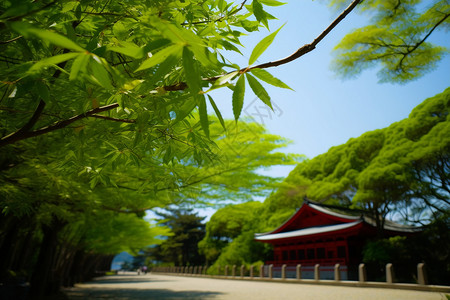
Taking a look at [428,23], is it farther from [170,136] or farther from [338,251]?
[338,251]

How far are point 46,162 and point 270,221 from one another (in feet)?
77.5

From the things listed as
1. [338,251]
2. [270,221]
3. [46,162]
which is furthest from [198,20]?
[270,221]

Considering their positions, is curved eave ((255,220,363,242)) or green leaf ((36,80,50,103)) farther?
curved eave ((255,220,363,242))

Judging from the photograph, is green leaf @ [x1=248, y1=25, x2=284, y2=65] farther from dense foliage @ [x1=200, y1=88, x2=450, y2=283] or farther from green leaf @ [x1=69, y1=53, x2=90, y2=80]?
dense foliage @ [x1=200, y1=88, x2=450, y2=283]

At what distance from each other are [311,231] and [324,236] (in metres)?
0.94

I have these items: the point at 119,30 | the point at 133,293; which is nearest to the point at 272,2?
the point at 119,30

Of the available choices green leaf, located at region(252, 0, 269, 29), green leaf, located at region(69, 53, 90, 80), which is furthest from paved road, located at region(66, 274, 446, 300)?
green leaf, located at region(69, 53, 90, 80)

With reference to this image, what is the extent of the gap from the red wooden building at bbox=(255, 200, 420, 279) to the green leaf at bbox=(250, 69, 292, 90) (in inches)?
688

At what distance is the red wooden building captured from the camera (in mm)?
17569

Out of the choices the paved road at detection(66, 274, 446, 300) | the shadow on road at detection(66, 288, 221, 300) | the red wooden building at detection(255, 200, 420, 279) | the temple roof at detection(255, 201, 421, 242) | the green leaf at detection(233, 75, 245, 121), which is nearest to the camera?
the green leaf at detection(233, 75, 245, 121)

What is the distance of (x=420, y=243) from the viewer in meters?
14.9

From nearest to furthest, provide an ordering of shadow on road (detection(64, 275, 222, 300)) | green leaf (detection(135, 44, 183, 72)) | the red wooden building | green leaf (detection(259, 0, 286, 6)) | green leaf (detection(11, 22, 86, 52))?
1. green leaf (detection(11, 22, 86, 52))
2. green leaf (detection(135, 44, 183, 72))
3. green leaf (detection(259, 0, 286, 6))
4. shadow on road (detection(64, 275, 222, 300))
5. the red wooden building

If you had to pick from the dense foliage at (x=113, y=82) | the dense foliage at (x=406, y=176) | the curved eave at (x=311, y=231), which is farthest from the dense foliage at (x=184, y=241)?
the dense foliage at (x=113, y=82)

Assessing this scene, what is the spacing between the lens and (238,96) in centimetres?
107
